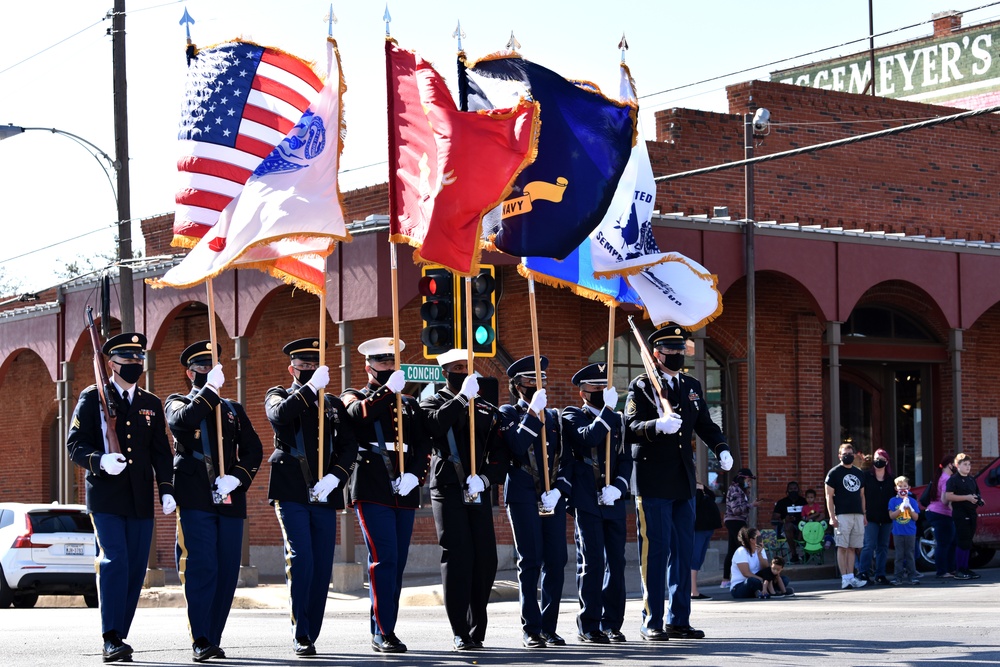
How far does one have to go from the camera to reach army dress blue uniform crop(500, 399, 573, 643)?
1083cm

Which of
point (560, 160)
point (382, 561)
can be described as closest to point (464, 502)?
point (382, 561)

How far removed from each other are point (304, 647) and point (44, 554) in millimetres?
11098

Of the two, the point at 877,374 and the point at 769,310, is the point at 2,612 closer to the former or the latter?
the point at 769,310

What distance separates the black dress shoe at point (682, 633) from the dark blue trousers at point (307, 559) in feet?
8.31

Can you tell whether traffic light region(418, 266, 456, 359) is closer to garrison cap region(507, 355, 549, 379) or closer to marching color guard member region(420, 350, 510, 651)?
garrison cap region(507, 355, 549, 379)

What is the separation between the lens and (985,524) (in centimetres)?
2134

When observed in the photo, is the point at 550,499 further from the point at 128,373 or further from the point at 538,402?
the point at 128,373

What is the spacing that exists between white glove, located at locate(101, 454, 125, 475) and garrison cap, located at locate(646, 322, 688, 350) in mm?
3922

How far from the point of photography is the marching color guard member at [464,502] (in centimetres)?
1062

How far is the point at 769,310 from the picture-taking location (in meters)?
25.2

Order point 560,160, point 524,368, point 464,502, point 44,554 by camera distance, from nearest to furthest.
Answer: point 464,502 < point 524,368 < point 560,160 < point 44,554

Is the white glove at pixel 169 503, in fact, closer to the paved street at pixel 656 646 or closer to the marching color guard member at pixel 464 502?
the paved street at pixel 656 646

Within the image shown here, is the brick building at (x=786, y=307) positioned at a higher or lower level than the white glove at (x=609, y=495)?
higher

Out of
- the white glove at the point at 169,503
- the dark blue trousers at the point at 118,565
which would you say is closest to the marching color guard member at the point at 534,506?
the white glove at the point at 169,503
